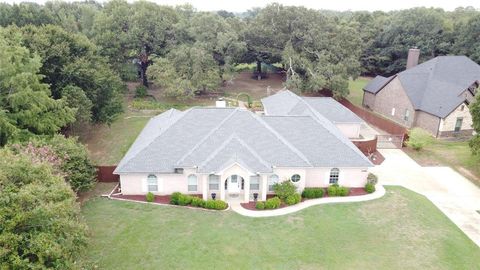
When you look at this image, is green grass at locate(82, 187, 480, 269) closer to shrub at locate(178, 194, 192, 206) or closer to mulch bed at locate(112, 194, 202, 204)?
shrub at locate(178, 194, 192, 206)

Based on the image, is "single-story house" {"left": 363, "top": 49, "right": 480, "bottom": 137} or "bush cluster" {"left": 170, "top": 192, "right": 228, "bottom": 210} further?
"single-story house" {"left": 363, "top": 49, "right": 480, "bottom": 137}

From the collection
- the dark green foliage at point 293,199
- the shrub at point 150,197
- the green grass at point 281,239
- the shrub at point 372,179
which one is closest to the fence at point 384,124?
the shrub at point 372,179

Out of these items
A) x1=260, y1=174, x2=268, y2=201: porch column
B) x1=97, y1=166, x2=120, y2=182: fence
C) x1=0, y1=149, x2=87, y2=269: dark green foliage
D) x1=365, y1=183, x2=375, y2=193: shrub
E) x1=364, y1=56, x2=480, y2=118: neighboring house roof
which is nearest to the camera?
x1=0, y1=149, x2=87, y2=269: dark green foliage

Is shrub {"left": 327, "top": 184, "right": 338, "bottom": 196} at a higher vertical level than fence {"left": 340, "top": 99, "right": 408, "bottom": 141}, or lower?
lower

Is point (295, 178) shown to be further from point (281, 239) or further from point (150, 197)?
point (150, 197)

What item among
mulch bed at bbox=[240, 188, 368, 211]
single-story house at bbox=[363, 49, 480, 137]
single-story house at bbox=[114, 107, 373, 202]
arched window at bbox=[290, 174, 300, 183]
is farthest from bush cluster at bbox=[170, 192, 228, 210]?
single-story house at bbox=[363, 49, 480, 137]
